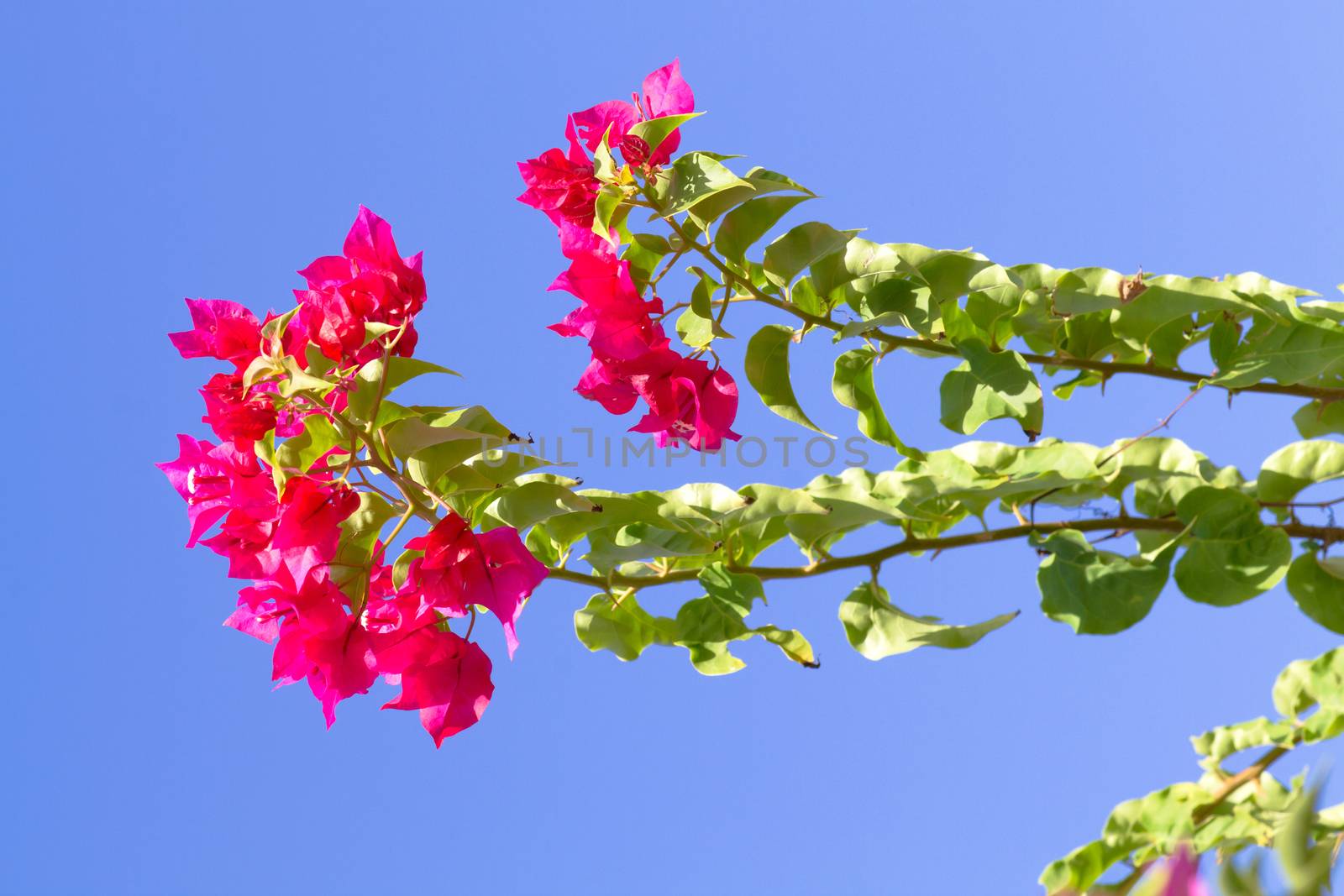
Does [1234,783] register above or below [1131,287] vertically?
below

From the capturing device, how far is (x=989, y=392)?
99 centimetres

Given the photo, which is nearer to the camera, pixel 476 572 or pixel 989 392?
pixel 476 572

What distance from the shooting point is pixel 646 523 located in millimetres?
943

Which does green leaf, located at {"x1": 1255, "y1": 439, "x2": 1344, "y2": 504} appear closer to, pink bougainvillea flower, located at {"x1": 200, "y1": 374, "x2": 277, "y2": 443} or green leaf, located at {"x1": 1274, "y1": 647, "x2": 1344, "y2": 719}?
green leaf, located at {"x1": 1274, "y1": 647, "x2": 1344, "y2": 719}

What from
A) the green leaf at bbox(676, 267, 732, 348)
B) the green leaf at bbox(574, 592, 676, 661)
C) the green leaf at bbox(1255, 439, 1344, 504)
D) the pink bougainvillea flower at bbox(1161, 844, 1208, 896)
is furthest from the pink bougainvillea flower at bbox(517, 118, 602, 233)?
the pink bougainvillea flower at bbox(1161, 844, 1208, 896)

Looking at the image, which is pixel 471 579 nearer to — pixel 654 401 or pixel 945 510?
pixel 654 401

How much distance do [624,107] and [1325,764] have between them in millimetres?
720

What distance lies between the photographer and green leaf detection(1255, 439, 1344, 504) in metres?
0.90

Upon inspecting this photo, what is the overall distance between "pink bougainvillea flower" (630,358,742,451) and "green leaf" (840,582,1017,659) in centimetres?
18

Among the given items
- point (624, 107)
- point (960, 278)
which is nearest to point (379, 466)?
point (624, 107)

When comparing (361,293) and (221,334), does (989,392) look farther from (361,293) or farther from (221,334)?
(221,334)

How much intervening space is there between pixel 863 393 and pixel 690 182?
0.29 metres

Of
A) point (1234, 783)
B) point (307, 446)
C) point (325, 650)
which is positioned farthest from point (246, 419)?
point (1234, 783)

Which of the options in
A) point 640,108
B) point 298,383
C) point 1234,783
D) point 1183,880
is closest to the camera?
point 1183,880
